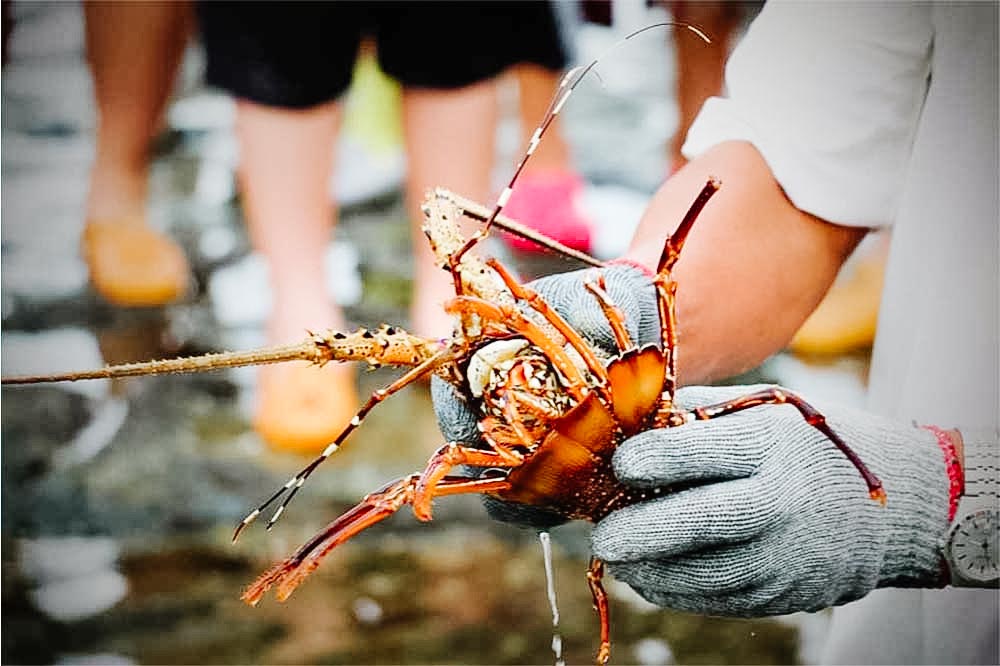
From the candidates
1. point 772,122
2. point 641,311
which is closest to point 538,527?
point 641,311

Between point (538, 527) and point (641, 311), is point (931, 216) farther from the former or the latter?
point (538, 527)

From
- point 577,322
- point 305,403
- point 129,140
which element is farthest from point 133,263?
point 577,322

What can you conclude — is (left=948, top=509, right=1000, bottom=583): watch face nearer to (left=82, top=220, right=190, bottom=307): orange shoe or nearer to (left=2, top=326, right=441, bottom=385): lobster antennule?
(left=2, top=326, right=441, bottom=385): lobster antennule

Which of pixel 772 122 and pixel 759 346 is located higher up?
pixel 772 122

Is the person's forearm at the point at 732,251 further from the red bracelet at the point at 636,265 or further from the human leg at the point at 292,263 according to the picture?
the human leg at the point at 292,263

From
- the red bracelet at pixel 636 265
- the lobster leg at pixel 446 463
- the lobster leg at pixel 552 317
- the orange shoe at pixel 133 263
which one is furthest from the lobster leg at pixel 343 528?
the orange shoe at pixel 133 263
